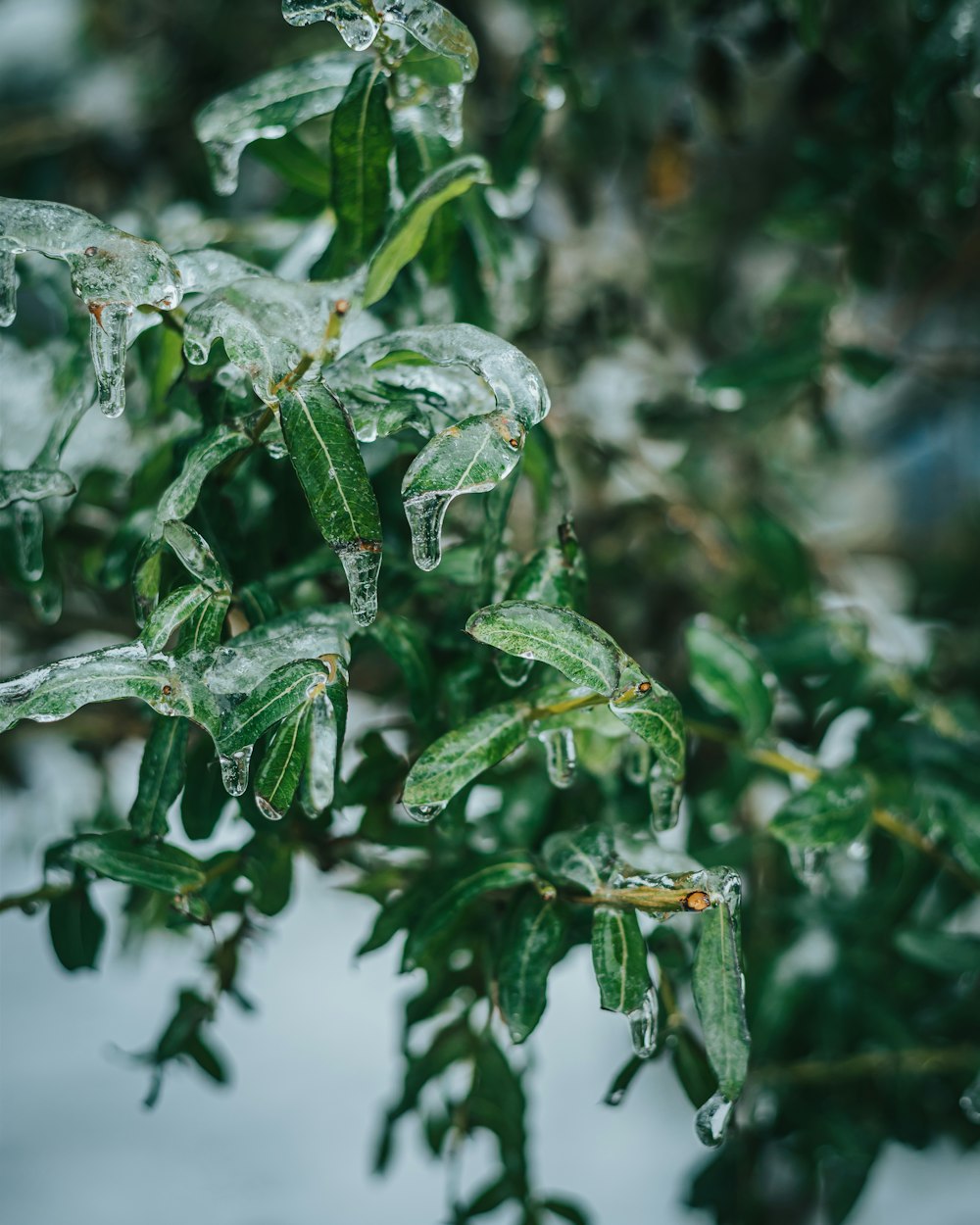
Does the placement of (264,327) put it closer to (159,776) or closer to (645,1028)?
(159,776)

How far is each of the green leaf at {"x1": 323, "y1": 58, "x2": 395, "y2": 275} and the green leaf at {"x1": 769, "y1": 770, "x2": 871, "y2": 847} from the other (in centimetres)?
38

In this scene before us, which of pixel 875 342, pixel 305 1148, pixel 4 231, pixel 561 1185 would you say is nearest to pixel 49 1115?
pixel 305 1148

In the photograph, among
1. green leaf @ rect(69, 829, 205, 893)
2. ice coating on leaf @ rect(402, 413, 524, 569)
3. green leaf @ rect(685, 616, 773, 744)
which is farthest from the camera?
green leaf @ rect(685, 616, 773, 744)

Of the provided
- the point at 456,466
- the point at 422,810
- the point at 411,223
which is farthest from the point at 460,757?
the point at 411,223

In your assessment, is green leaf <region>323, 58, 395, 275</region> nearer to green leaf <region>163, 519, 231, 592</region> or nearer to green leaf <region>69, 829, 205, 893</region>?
green leaf <region>163, 519, 231, 592</region>

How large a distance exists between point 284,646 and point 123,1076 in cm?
116

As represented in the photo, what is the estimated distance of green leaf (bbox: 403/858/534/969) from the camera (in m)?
0.51

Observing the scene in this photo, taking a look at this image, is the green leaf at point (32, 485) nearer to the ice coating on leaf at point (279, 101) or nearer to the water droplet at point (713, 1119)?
the ice coating on leaf at point (279, 101)

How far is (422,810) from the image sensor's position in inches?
17.5

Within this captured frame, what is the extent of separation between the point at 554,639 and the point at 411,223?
7.9 inches

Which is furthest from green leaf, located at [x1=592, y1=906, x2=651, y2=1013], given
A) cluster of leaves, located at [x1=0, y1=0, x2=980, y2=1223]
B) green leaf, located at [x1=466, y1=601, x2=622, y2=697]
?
green leaf, located at [x1=466, y1=601, x2=622, y2=697]

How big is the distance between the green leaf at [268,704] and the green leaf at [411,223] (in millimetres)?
170

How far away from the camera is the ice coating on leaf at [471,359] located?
413mm

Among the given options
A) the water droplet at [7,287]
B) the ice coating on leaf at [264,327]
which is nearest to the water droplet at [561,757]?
the ice coating on leaf at [264,327]
